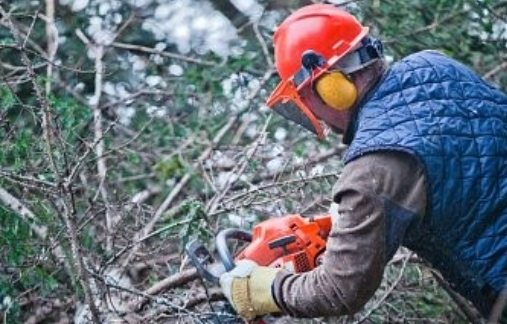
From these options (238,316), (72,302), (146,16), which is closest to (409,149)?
(238,316)

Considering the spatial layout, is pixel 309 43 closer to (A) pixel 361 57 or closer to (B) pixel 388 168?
(A) pixel 361 57

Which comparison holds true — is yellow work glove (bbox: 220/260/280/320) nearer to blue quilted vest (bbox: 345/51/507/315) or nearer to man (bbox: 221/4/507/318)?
man (bbox: 221/4/507/318)

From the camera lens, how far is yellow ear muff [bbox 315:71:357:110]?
2963 mm

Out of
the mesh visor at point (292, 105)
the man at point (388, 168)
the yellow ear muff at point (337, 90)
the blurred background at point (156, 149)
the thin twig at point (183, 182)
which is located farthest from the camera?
the thin twig at point (183, 182)

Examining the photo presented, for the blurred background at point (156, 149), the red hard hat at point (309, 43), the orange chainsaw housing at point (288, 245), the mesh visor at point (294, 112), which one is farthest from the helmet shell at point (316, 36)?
the blurred background at point (156, 149)

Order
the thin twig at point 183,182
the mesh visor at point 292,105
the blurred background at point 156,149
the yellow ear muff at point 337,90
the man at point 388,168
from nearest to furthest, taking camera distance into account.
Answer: the man at point 388,168, the yellow ear muff at point 337,90, the mesh visor at point 292,105, the blurred background at point 156,149, the thin twig at point 183,182

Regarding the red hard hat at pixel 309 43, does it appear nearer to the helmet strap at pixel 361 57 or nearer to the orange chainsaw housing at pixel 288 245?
the helmet strap at pixel 361 57

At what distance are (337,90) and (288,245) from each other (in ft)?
1.77

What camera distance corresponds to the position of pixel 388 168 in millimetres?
2721

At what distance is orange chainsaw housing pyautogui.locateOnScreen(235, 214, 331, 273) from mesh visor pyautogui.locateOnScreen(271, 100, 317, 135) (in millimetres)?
324

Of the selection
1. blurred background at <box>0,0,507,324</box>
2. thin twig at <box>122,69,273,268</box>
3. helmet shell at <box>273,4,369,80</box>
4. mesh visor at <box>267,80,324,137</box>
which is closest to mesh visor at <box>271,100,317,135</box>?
mesh visor at <box>267,80,324,137</box>

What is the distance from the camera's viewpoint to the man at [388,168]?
2742 millimetres

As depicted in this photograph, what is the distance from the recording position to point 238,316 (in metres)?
3.15

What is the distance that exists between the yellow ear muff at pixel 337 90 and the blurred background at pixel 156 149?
81cm
